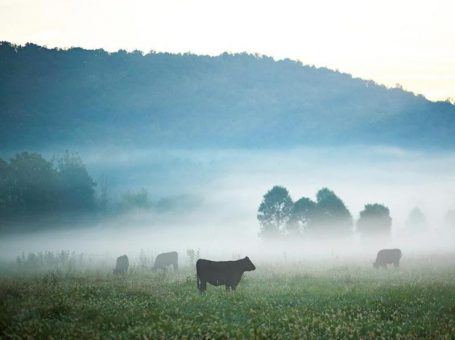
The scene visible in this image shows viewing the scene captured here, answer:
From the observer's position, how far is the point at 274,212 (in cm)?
7444

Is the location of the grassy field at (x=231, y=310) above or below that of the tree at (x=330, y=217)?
below

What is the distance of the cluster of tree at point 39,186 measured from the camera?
5084 cm

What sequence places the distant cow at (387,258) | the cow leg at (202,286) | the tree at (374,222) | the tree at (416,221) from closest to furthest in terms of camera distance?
the cow leg at (202,286)
the distant cow at (387,258)
the tree at (374,222)
the tree at (416,221)

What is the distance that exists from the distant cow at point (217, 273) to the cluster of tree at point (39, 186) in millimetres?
34380

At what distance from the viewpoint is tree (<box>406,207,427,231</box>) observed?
103438 mm

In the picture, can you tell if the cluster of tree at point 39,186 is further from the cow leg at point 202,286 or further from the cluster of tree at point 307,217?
the cow leg at point 202,286

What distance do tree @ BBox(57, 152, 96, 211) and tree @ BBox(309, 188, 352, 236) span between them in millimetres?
35595

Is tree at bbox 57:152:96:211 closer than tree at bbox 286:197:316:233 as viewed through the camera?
Yes

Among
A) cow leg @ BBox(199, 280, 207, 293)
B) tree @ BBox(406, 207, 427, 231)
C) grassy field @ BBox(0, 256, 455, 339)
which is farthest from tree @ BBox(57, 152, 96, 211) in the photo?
tree @ BBox(406, 207, 427, 231)

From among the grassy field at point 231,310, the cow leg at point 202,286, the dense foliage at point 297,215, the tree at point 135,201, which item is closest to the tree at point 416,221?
the dense foliage at point 297,215

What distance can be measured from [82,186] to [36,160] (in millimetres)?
7216

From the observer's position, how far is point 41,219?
182 feet

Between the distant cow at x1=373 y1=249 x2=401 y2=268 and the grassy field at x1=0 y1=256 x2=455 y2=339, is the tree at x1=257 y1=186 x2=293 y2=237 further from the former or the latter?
the grassy field at x1=0 y1=256 x2=455 y2=339

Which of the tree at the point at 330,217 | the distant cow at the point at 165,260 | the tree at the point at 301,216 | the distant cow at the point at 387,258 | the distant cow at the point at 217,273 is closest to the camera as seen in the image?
the distant cow at the point at 217,273
